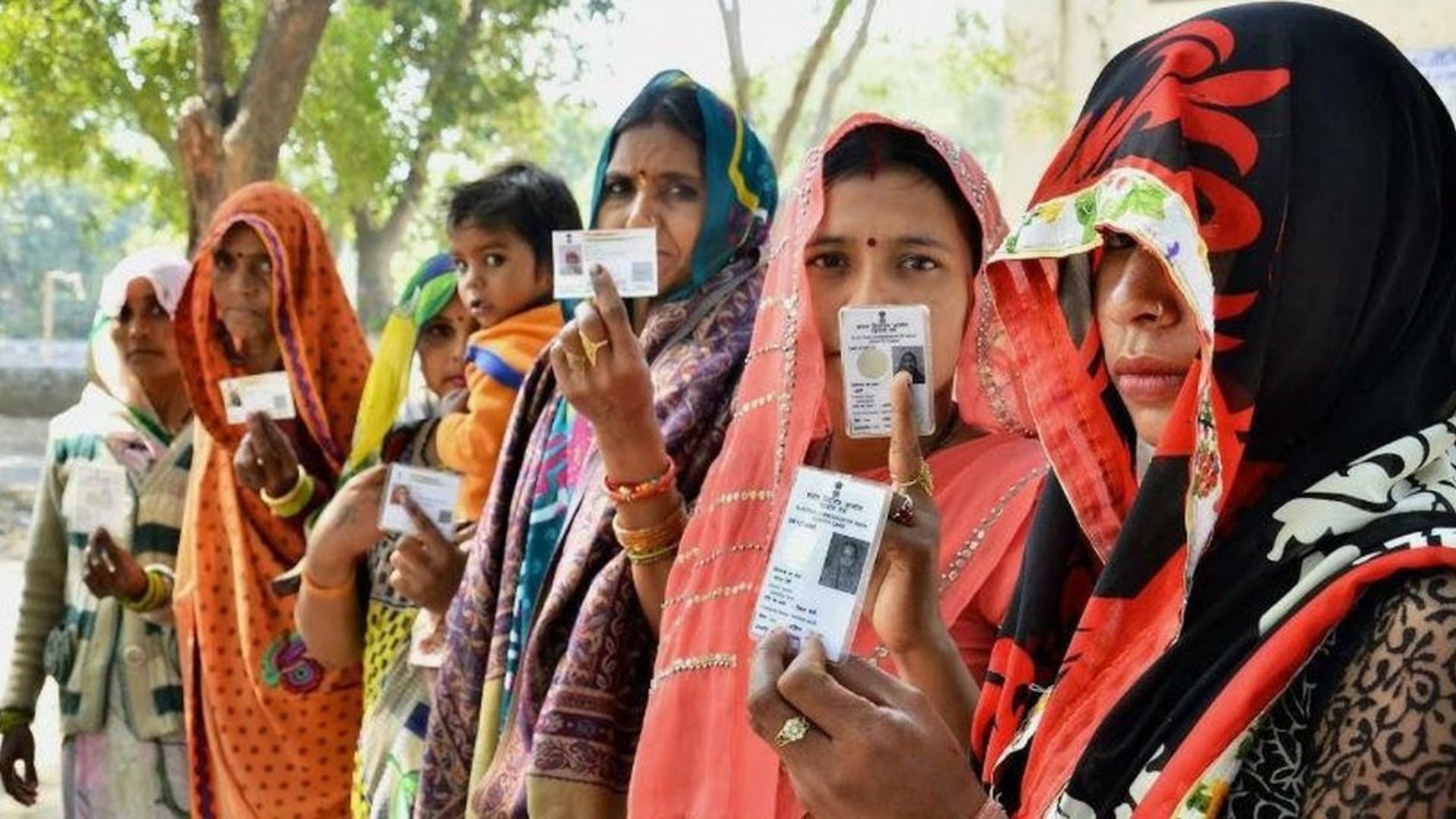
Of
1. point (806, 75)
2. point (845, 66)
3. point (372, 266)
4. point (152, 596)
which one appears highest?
point (845, 66)

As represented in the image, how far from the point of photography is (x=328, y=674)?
12.0 feet

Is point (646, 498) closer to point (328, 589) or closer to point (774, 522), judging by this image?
point (774, 522)

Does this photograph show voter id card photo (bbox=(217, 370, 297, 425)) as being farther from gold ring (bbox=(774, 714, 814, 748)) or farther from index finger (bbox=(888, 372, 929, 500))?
gold ring (bbox=(774, 714, 814, 748))

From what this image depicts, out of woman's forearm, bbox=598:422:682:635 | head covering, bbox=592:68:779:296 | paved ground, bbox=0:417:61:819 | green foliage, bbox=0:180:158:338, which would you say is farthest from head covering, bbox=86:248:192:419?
green foliage, bbox=0:180:158:338

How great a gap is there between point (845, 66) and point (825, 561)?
10.2 meters

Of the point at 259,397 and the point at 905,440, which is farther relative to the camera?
the point at 259,397

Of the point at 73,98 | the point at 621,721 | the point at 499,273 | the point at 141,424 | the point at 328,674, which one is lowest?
the point at 328,674

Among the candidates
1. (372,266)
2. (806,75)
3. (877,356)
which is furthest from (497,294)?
(372,266)

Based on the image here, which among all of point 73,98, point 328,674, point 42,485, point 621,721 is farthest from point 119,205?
point 621,721

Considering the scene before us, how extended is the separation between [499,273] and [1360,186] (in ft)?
7.48

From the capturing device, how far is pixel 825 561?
158 cm

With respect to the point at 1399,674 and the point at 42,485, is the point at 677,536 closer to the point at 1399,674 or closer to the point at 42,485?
the point at 1399,674

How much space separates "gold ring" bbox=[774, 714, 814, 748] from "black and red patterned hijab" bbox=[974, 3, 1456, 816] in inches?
8.4

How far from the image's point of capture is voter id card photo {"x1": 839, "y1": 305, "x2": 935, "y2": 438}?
1.88 m
